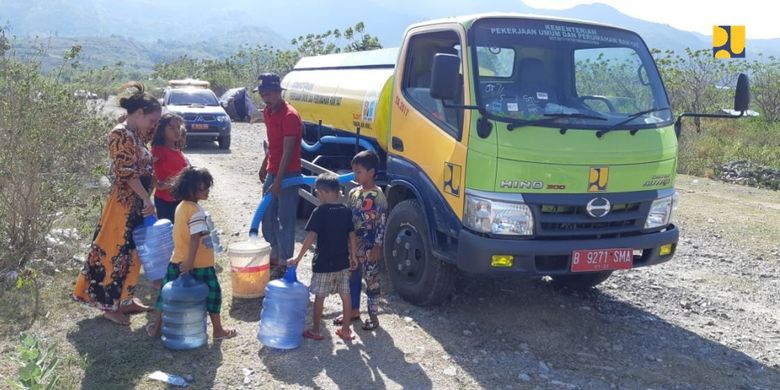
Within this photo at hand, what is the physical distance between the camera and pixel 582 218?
446cm

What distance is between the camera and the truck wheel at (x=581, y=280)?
18.5ft

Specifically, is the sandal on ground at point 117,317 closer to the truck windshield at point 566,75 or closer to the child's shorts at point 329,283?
the child's shorts at point 329,283

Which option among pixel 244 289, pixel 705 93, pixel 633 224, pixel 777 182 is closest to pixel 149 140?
pixel 244 289

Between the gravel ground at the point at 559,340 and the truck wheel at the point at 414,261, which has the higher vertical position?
the truck wheel at the point at 414,261

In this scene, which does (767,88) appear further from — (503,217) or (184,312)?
(184,312)

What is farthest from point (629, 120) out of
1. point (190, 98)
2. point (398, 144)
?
point (190, 98)

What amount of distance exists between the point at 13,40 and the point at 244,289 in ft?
12.4

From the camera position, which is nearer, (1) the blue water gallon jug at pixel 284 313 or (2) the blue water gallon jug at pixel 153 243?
(1) the blue water gallon jug at pixel 284 313

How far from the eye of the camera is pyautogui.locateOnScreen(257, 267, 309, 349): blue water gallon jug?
4.30 meters

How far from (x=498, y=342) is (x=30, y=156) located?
4.30m

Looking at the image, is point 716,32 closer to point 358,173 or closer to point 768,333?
point 768,333

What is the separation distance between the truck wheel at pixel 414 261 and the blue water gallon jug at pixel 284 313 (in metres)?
1.04

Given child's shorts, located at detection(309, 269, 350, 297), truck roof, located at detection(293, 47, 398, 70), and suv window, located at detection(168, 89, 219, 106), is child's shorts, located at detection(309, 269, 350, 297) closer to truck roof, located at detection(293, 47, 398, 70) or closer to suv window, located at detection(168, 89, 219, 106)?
truck roof, located at detection(293, 47, 398, 70)

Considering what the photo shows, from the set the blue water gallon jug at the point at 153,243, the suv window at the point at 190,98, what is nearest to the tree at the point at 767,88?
the suv window at the point at 190,98
